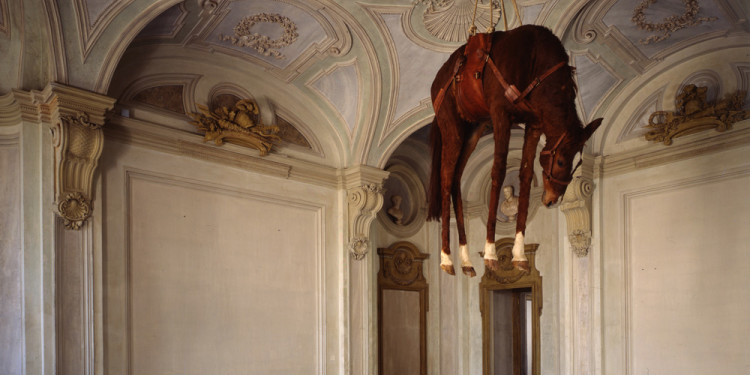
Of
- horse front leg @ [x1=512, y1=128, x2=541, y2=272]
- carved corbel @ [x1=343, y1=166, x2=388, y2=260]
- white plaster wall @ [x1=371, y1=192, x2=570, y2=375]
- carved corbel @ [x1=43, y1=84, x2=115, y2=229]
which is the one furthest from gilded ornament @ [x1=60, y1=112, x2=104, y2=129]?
white plaster wall @ [x1=371, y1=192, x2=570, y2=375]

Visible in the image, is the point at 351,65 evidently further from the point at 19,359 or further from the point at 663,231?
the point at 19,359

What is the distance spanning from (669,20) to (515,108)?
12.8ft

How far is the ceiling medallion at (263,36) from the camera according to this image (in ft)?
22.9

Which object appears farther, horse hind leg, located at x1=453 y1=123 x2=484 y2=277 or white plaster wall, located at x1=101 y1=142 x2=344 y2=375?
white plaster wall, located at x1=101 y1=142 x2=344 y2=375

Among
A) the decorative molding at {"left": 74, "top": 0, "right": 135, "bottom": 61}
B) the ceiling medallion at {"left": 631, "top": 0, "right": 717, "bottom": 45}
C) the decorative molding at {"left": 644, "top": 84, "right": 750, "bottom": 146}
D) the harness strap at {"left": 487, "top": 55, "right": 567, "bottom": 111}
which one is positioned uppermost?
the ceiling medallion at {"left": 631, "top": 0, "right": 717, "bottom": 45}

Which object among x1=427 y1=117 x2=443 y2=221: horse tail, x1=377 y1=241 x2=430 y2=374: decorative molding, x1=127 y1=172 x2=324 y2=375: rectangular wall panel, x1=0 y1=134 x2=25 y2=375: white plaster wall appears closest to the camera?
x1=427 y1=117 x2=443 y2=221: horse tail

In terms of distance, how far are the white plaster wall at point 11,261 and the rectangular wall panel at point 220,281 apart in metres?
1.04

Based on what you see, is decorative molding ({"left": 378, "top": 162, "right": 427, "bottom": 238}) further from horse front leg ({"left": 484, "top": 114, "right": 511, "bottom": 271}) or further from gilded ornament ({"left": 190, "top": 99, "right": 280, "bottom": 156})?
horse front leg ({"left": 484, "top": 114, "right": 511, "bottom": 271})

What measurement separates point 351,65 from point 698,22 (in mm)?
3888

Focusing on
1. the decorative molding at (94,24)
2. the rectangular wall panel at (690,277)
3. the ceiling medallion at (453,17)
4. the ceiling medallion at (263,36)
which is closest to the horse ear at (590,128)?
the ceiling medallion at (453,17)

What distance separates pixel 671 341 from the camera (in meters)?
7.24

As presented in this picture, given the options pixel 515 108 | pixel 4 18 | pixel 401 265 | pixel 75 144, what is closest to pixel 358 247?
pixel 401 265

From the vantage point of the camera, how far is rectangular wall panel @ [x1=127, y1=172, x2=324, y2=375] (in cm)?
668

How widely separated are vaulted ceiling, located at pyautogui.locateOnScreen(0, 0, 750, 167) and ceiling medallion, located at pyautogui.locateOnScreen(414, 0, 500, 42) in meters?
0.02
